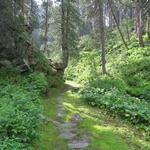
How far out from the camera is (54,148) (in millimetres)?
10078

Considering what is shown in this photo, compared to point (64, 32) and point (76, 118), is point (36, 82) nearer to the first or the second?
point (76, 118)

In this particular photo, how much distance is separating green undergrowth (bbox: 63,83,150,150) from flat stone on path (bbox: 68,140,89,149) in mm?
185

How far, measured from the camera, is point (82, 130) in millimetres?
12023

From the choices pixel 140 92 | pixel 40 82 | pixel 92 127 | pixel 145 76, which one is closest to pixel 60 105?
pixel 40 82

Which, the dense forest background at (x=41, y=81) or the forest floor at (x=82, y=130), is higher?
the dense forest background at (x=41, y=81)

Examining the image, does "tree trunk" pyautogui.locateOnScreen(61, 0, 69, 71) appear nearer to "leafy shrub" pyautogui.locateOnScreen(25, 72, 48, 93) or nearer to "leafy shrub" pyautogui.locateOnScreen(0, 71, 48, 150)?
"leafy shrub" pyautogui.locateOnScreen(25, 72, 48, 93)

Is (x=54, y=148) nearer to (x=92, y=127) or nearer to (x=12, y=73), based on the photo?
(x=92, y=127)

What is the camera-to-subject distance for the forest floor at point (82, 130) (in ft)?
34.1

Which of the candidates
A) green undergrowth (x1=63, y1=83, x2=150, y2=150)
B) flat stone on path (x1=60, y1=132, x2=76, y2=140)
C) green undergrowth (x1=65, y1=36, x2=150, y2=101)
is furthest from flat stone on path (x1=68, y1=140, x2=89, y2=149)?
green undergrowth (x1=65, y1=36, x2=150, y2=101)

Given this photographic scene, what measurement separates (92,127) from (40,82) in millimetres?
6556

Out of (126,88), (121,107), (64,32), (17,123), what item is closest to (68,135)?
(17,123)

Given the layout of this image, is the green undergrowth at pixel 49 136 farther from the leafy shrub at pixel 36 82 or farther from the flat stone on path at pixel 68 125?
the leafy shrub at pixel 36 82

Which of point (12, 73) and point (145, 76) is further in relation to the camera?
point (145, 76)

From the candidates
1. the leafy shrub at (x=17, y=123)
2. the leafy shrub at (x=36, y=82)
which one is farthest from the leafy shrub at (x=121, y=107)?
the leafy shrub at (x=17, y=123)
